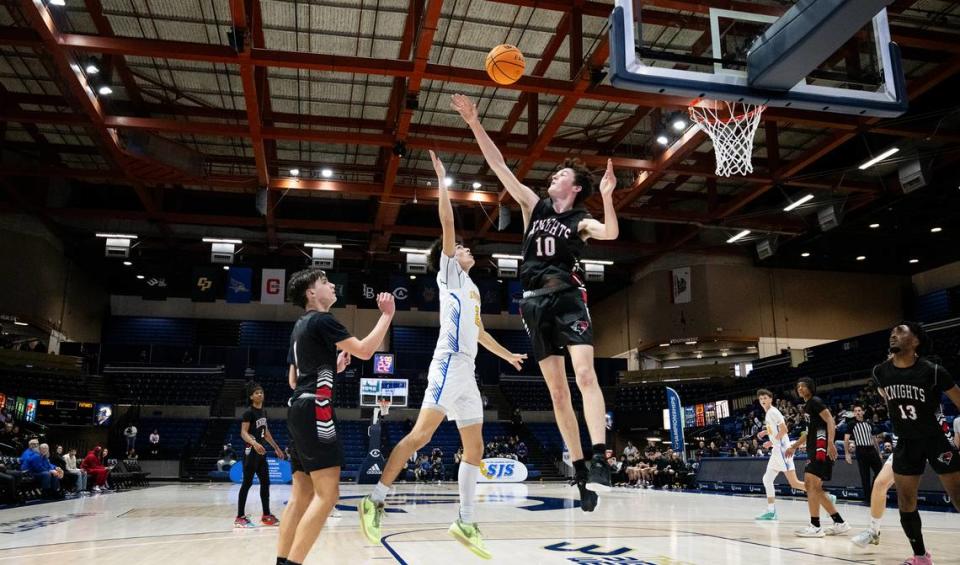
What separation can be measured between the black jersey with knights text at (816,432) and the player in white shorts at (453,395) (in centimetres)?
483

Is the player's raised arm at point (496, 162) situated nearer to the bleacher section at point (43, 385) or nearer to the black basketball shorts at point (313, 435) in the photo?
the black basketball shorts at point (313, 435)

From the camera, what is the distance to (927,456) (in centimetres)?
534

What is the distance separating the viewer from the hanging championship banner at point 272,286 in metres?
24.4

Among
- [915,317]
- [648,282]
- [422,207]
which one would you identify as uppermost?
[422,207]

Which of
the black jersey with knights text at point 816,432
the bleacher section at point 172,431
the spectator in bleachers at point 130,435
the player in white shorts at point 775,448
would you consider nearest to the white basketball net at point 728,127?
the player in white shorts at point 775,448

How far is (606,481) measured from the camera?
3629 mm

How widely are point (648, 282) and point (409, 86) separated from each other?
18892 mm

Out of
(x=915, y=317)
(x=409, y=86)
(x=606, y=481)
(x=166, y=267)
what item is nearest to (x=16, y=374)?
(x=166, y=267)

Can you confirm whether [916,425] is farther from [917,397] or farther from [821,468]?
[821,468]

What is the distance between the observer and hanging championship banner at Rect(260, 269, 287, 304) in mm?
24422

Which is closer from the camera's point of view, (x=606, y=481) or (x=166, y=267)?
(x=606, y=481)

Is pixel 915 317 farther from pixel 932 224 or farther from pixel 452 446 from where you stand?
pixel 452 446

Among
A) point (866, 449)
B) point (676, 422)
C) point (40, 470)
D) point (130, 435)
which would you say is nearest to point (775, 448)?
point (866, 449)

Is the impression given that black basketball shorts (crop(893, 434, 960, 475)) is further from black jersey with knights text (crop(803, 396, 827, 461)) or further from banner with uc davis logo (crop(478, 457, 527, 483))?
banner with uc davis logo (crop(478, 457, 527, 483))
